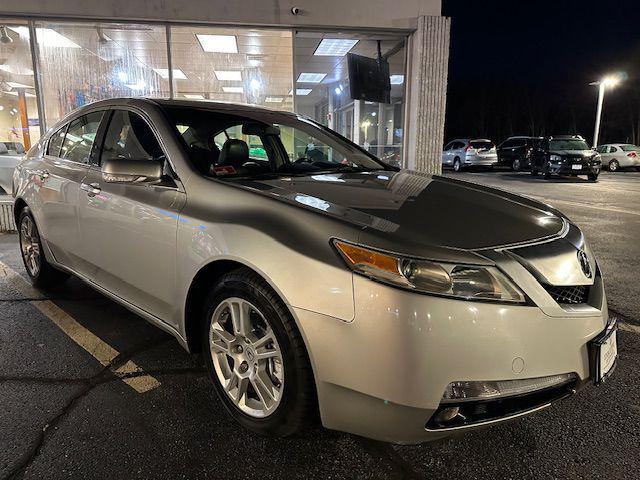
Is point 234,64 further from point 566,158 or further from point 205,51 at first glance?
point 566,158

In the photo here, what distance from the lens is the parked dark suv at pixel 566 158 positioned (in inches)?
633

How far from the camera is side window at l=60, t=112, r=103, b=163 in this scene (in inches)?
128

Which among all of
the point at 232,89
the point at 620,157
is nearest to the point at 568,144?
the point at 620,157

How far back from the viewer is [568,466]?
1.94 metres

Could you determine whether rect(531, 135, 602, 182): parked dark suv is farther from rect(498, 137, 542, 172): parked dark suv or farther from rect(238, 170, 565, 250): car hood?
rect(238, 170, 565, 250): car hood

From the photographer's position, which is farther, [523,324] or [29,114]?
[29,114]

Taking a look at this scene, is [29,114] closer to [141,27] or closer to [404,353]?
[141,27]

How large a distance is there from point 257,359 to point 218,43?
23.4 ft

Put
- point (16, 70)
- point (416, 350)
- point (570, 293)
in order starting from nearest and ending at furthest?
point (416, 350) < point (570, 293) < point (16, 70)

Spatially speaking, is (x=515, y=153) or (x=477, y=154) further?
(x=515, y=153)

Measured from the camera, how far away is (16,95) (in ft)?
24.7

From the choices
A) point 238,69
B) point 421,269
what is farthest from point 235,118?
point 238,69

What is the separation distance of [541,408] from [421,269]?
2.33ft

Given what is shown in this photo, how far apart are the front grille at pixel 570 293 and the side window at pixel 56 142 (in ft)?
11.5
